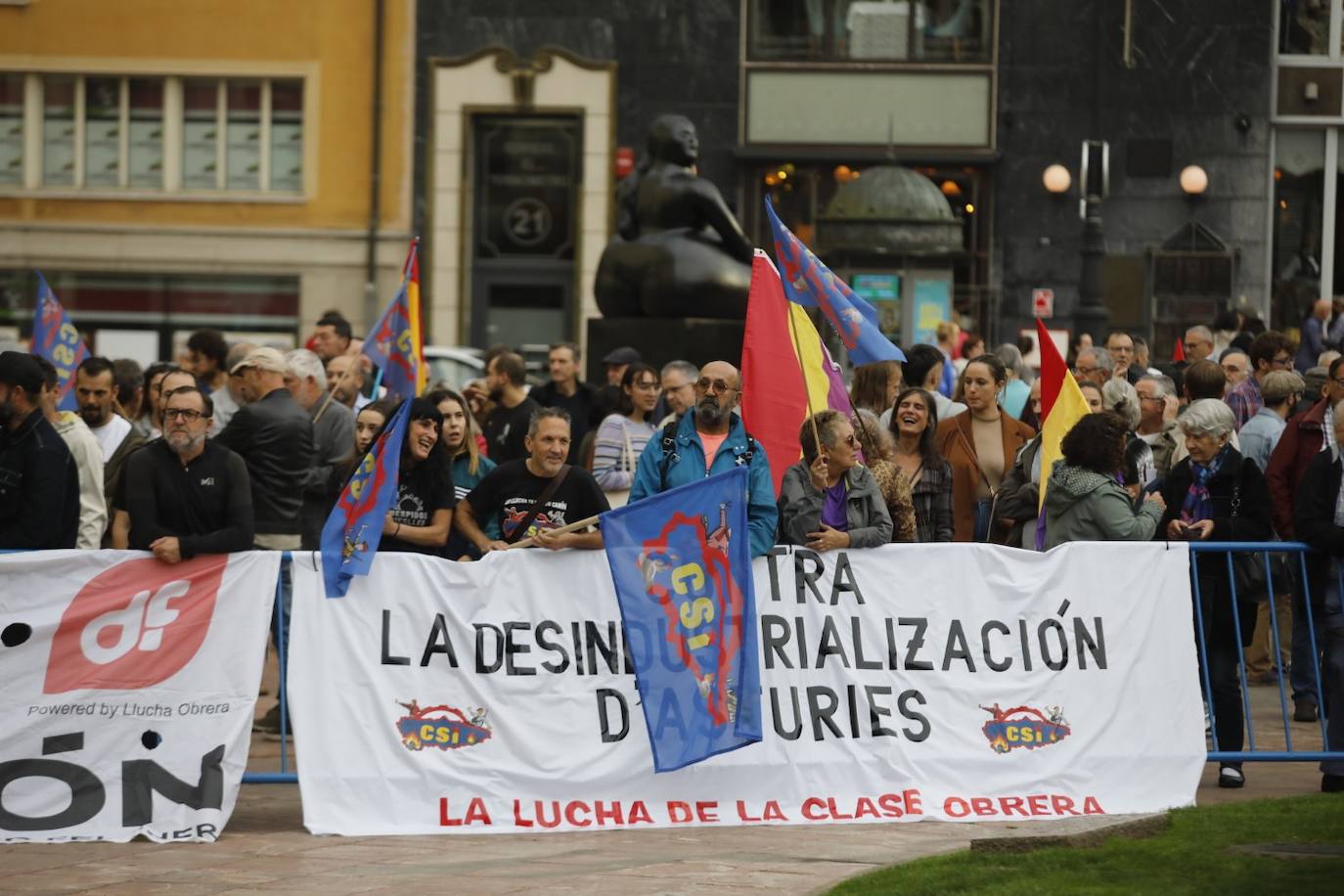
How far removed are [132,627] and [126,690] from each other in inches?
10.2

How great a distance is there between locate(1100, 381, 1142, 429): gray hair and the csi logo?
17.3 feet

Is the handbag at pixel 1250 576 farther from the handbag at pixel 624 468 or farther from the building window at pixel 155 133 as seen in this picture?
the building window at pixel 155 133

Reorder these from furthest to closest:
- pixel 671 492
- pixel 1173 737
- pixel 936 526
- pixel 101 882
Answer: pixel 936 526
pixel 1173 737
pixel 671 492
pixel 101 882

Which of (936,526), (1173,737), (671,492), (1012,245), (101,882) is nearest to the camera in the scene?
(101,882)

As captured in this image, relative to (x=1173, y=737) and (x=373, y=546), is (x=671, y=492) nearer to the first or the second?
(x=373, y=546)

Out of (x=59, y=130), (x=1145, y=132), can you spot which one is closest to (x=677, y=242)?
(x=1145, y=132)

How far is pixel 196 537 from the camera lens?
9.25 metres

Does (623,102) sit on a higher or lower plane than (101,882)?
higher

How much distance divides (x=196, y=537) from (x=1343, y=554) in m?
5.14

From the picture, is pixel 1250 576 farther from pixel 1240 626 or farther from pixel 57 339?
pixel 57 339

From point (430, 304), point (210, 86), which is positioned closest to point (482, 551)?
point (430, 304)

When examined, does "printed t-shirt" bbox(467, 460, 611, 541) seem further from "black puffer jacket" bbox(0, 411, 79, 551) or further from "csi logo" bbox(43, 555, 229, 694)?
"black puffer jacket" bbox(0, 411, 79, 551)

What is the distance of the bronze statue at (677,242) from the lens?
15273 millimetres

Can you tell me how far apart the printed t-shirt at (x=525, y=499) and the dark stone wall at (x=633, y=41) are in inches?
940
